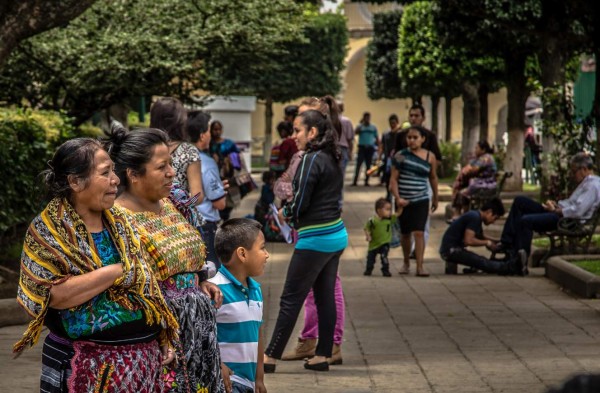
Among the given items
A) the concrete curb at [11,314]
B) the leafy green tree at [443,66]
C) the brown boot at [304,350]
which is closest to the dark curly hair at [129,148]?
the brown boot at [304,350]

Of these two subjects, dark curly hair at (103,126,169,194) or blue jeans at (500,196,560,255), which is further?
blue jeans at (500,196,560,255)

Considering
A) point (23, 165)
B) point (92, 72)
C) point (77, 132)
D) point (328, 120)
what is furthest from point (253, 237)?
point (92, 72)

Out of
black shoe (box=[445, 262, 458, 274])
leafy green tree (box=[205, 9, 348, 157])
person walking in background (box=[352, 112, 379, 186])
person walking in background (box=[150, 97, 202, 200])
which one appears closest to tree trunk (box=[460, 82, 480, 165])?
person walking in background (box=[352, 112, 379, 186])

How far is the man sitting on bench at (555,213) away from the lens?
15.0 m

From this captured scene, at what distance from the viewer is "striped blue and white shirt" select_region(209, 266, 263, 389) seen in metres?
6.34

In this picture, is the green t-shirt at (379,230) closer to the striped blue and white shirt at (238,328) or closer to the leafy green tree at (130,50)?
the leafy green tree at (130,50)

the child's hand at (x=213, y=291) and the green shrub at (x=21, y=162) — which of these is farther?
the green shrub at (x=21, y=162)

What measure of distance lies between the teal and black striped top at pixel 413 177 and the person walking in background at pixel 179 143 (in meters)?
6.72

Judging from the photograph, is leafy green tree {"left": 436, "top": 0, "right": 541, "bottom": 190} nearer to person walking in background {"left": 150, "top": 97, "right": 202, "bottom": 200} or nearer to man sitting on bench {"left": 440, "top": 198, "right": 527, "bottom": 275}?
man sitting on bench {"left": 440, "top": 198, "right": 527, "bottom": 275}

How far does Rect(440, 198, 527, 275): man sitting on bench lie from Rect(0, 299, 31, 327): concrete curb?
5616 millimetres

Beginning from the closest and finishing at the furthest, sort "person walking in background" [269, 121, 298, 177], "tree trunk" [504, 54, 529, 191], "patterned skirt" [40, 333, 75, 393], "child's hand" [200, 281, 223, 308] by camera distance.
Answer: "patterned skirt" [40, 333, 75, 393]
"child's hand" [200, 281, 223, 308]
"person walking in background" [269, 121, 298, 177]
"tree trunk" [504, 54, 529, 191]

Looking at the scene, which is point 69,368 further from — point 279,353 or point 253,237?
point 279,353

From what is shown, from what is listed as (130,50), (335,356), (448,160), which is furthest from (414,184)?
(448,160)

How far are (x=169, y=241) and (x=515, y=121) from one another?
21.7 m
